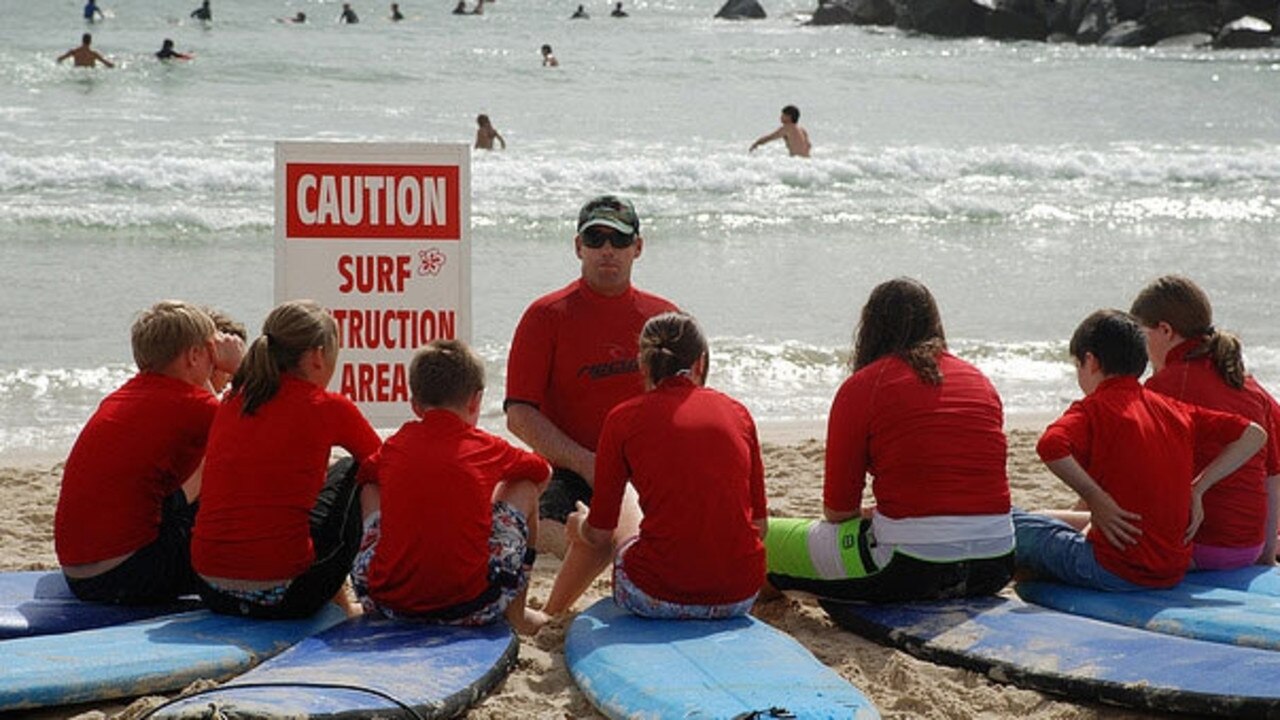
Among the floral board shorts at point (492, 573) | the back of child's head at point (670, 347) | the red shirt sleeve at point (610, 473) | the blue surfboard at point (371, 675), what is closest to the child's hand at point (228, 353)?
the floral board shorts at point (492, 573)

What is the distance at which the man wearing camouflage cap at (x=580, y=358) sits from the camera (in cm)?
615

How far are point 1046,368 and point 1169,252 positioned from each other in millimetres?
5011

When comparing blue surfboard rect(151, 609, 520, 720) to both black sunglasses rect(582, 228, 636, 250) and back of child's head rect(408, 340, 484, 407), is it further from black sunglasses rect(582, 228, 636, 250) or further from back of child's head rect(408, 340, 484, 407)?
black sunglasses rect(582, 228, 636, 250)

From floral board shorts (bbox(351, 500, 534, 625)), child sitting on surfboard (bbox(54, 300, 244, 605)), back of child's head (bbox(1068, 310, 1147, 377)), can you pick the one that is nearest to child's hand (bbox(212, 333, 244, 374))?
child sitting on surfboard (bbox(54, 300, 244, 605))

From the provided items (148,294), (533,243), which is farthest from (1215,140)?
(148,294)

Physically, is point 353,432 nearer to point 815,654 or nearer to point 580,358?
point 580,358

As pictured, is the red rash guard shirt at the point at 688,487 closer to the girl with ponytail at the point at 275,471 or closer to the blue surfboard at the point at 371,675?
the blue surfboard at the point at 371,675

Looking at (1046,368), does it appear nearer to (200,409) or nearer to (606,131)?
(200,409)

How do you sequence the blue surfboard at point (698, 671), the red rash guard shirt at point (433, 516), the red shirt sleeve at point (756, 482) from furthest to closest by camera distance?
the red shirt sleeve at point (756, 482) < the red rash guard shirt at point (433, 516) < the blue surfboard at point (698, 671)

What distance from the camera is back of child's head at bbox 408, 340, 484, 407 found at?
5.07 m

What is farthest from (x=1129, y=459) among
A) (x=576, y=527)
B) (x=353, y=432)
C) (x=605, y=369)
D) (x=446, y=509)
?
(x=353, y=432)

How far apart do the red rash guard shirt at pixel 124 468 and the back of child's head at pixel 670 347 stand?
52.4 inches

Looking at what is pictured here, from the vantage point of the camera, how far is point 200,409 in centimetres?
530

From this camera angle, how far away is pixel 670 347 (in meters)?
5.17
